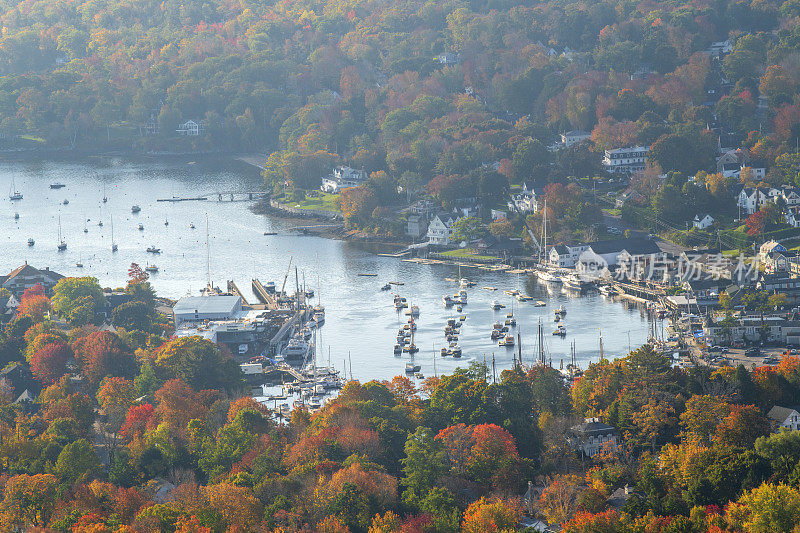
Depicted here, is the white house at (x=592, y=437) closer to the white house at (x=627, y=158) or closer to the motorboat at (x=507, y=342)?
the motorboat at (x=507, y=342)

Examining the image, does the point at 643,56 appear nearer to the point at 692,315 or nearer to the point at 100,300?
the point at 692,315

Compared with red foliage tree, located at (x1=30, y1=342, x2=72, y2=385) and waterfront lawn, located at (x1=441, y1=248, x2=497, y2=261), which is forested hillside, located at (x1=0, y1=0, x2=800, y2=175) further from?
red foliage tree, located at (x1=30, y1=342, x2=72, y2=385)

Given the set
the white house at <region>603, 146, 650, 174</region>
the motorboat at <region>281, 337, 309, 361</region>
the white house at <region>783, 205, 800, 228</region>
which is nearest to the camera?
the motorboat at <region>281, 337, 309, 361</region>

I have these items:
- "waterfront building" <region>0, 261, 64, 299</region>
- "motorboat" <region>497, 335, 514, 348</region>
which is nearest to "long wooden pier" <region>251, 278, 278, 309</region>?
"waterfront building" <region>0, 261, 64, 299</region>

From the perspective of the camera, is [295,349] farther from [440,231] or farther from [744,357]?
[440,231]

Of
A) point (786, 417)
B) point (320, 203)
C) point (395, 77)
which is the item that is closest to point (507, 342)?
point (786, 417)

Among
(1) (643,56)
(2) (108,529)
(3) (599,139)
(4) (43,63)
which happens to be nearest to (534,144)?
(3) (599,139)
